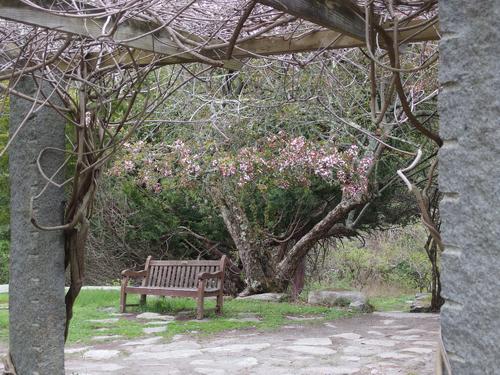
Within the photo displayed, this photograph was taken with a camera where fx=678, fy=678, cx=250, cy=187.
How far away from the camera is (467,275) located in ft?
5.96

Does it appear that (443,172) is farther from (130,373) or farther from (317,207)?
(317,207)

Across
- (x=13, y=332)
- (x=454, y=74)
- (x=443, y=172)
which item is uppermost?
(x=454, y=74)

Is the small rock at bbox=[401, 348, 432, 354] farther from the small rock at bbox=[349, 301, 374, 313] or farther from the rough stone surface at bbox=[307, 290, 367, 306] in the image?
the rough stone surface at bbox=[307, 290, 367, 306]

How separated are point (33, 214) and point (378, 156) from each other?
17.1 feet

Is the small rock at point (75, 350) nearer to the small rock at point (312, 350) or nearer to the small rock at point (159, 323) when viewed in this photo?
the small rock at point (159, 323)

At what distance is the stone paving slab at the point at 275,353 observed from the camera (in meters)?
5.34

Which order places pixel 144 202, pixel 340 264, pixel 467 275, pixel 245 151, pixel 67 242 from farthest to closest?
pixel 340 264 < pixel 144 202 < pixel 245 151 < pixel 67 242 < pixel 467 275

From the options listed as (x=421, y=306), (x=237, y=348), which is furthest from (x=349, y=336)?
(x=421, y=306)

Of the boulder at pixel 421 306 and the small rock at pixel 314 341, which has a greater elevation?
the boulder at pixel 421 306

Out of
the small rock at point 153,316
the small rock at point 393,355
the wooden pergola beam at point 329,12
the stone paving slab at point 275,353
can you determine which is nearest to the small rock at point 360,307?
the stone paving slab at point 275,353

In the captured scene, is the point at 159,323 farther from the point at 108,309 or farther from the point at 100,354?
the point at 100,354

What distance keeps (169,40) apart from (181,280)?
574 centimetres

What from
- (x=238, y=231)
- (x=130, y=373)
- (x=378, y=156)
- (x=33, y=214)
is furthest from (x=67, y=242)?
(x=238, y=231)

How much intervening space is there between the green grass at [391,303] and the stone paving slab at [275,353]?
8.09 feet
